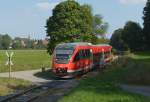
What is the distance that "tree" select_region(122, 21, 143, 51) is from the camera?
13250cm

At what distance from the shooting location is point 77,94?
2384cm

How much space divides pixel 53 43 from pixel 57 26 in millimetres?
3124

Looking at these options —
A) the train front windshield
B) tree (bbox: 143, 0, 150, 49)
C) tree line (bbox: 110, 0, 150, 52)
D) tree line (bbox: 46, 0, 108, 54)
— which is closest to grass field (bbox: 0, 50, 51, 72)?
tree line (bbox: 46, 0, 108, 54)

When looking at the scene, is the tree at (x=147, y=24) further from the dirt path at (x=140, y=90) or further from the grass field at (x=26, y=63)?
the dirt path at (x=140, y=90)

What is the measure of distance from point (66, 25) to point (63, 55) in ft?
89.4

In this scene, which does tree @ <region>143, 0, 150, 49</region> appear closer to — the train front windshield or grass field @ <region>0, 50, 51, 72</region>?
grass field @ <region>0, 50, 51, 72</region>

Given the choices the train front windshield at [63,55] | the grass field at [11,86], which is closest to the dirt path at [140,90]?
the grass field at [11,86]

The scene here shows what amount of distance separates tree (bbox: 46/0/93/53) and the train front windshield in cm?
2457

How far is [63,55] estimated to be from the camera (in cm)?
4119

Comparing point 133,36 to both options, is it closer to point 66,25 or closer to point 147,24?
point 147,24

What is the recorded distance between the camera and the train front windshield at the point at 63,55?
41.0 meters

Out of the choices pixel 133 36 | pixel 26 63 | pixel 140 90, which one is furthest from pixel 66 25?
pixel 133 36

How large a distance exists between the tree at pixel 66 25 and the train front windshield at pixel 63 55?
2457 cm

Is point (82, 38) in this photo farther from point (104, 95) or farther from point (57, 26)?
point (104, 95)
